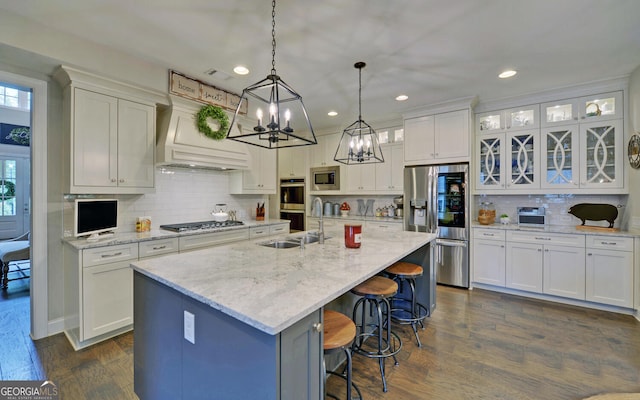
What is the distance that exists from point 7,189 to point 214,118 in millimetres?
6221

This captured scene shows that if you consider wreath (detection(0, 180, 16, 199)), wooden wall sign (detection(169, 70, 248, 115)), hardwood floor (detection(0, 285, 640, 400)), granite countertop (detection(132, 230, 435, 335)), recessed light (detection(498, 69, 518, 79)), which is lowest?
hardwood floor (detection(0, 285, 640, 400))

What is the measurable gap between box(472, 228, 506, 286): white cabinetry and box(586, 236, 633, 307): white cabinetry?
0.85 metres

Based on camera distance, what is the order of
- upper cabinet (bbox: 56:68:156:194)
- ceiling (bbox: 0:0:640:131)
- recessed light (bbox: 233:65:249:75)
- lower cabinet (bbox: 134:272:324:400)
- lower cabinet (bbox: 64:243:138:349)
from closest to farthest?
lower cabinet (bbox: 134:272:324:400), ceiling (bbox: 0:0:640:131), lower cabinet (bbox: 64:243:138:349), upper cabinet (bbox: 56:68:156:194), recessed light (bbox: 233:65:249:75)

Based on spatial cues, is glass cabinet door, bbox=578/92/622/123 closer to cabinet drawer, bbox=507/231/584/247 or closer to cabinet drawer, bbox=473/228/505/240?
cabinet drawer, bbox=507/231/584/247

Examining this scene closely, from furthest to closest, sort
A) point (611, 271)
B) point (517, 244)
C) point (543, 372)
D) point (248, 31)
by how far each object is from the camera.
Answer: point (517, 244)
point (611, 271)
point (248, 31)
point (543, 372)

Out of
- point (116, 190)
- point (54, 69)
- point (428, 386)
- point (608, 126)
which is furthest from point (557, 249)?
point (54, 69)

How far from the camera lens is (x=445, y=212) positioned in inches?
159

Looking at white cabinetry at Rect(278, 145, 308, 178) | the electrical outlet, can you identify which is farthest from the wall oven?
the electrical outlet

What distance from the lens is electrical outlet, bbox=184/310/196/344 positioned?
1284 mm

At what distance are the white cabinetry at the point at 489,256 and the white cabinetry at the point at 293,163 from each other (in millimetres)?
3283

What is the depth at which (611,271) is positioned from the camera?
121 inches

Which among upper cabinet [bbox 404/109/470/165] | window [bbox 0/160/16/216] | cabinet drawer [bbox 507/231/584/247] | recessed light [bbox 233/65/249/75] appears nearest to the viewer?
recessed light [bbox 233/65/249/75]

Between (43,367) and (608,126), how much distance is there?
20.2ft

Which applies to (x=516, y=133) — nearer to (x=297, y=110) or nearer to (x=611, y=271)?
(x=611, y=271)
